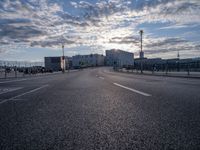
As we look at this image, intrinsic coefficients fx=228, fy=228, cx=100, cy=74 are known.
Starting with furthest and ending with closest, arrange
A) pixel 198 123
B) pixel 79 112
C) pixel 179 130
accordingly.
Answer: pixel 79 112 → pixel 198 123 → pixel 179 130

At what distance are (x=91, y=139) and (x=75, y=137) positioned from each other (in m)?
0.27

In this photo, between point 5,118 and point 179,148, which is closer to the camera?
point 179,148

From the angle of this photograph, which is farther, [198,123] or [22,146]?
[198,123]

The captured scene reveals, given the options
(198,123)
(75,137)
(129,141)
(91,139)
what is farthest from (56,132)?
(198,123)

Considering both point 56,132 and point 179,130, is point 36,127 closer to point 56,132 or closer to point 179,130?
point 56,132

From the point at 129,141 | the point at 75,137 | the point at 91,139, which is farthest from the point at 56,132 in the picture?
the point at 129,141

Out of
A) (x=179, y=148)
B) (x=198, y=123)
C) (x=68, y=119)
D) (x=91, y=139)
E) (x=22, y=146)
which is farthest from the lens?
(x=68, y=119)

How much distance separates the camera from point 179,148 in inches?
110

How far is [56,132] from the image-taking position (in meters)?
3.72

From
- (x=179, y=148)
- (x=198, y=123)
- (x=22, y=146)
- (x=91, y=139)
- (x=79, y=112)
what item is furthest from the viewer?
(x=79, y=112)

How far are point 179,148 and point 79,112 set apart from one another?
3.05 m

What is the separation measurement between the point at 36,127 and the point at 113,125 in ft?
4.54

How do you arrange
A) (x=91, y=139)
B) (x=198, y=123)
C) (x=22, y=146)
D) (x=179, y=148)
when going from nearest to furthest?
1. (x=179, y=148)
2. (x=22, y=146)
3. (x=91, y=139)
4. (x=198, y=123)

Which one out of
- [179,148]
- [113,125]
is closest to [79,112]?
[113,125]
